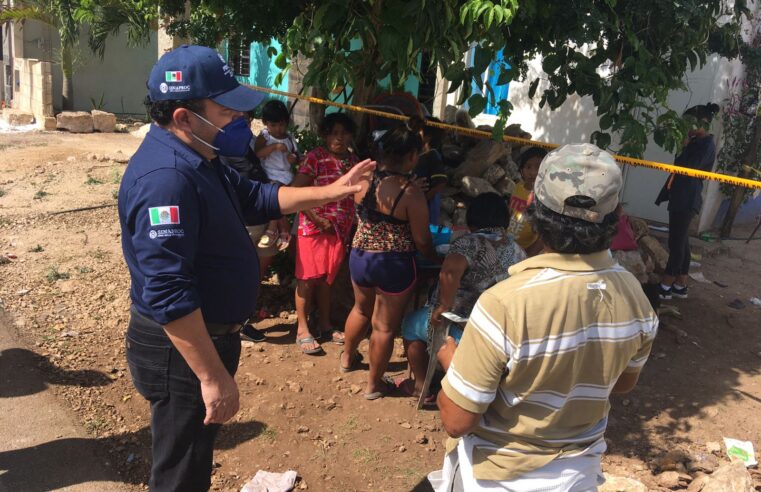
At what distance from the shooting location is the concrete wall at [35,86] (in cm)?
1328

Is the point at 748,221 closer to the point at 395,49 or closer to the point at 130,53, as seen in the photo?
the point at 395,49

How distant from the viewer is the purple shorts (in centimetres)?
377

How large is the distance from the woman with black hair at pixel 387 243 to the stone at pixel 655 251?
3555 mm

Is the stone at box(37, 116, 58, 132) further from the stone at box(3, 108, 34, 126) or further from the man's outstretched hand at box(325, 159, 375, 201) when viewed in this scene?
the man's outstretched hand at box(325, 159, 375, 201)

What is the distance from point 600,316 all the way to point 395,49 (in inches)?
84.6

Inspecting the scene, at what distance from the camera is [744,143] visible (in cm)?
799

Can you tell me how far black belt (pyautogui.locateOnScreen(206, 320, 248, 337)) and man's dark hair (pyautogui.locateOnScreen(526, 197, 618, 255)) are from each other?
121cm

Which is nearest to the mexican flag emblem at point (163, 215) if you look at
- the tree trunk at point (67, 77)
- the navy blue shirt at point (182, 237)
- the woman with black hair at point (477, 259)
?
the navy blue shirt at point (182, 237)

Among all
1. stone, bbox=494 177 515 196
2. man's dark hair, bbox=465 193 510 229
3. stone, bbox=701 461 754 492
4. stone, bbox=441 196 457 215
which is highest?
man's dark hair, bbox=465 193 510 229

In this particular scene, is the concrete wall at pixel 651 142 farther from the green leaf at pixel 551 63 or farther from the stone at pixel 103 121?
the stone at pixel 103 121

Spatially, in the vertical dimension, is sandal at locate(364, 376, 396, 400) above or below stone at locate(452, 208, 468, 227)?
below

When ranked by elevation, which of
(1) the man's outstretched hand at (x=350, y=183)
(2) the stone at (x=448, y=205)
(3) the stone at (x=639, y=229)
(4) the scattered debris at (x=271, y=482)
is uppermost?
(1) the man's outstretched hand at (x=350, y=183)

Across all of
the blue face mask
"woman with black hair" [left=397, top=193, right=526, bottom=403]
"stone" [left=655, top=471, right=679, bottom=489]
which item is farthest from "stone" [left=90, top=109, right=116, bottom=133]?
"stone" [left=655, top=471, right=679, bottom=489]

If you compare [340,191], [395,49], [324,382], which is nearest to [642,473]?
[324,382]
